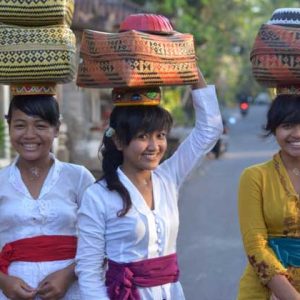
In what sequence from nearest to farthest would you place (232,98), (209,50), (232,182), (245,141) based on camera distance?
(232,182), (209,50), (245,141), (232,98)

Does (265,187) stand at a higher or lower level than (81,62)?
lower

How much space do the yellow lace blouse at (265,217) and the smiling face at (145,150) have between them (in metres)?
0.39

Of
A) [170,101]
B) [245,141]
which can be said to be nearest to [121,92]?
[170,101]

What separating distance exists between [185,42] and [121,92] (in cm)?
34

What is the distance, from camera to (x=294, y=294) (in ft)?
10.5

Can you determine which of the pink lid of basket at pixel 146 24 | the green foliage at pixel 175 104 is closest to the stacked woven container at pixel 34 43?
the pink lid of basket at pixel 146 24

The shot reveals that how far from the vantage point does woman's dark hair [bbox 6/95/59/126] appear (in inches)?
138

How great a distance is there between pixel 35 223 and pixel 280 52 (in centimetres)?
130

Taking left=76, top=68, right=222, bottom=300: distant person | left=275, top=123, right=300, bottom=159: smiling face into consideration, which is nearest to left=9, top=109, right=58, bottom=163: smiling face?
left=76, top=68, right=222, bottom=300: distant person

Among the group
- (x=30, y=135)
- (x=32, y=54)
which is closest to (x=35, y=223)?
(x=30, y=135)

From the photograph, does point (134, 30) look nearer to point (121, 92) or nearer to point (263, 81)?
point (121, 92)

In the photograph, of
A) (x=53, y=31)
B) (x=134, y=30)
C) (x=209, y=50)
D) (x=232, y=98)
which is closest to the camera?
(x=134, y=30)

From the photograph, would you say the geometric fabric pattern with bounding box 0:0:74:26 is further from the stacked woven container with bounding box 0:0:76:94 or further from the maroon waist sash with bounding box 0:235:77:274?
the maroon waist sash with bounding box 0:235:77:274

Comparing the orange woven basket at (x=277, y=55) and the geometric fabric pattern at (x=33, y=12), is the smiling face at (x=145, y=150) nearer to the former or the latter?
the orange woven basket at (x=277, y=55)
